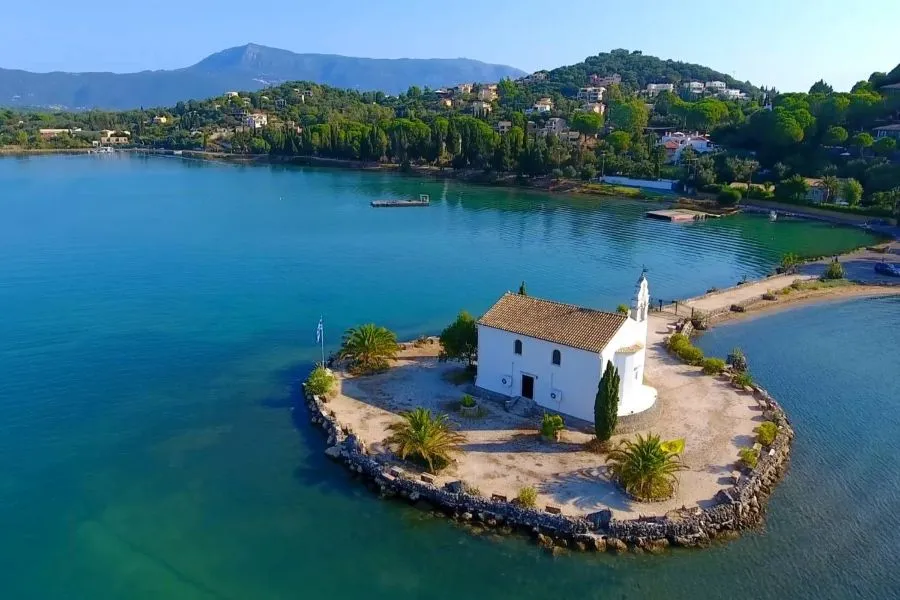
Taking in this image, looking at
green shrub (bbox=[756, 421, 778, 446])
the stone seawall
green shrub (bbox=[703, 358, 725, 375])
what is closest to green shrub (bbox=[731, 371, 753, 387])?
green shrub (bbox=[703, 358, 725, 375])

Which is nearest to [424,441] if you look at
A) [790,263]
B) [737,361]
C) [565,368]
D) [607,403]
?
[565,368]

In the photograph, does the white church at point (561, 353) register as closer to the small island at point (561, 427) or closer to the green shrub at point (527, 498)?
the small island at point (561, 427)

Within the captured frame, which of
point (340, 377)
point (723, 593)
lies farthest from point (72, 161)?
point (723, 593)

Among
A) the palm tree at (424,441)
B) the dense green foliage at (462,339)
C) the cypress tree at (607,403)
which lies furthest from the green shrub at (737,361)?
the palm tree at (424,441)

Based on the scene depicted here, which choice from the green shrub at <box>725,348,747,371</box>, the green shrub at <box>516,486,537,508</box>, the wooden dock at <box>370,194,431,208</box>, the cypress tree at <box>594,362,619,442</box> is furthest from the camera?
the wooden dock at <box>370,194,431,208</box>

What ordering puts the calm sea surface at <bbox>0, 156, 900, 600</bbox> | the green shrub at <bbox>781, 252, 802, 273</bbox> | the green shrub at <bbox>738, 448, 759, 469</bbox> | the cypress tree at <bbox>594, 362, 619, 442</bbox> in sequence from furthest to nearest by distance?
the green shrub at <bbox>781, 252, 802, 273</bbox> < the cypress tree at <bbox>594, 362, 619, 442</bbox> < the green shrub at <bbox>738, 448, 759, 469</bbox> < the calm sea surface at <bbox>0, 156, 900, 600</bbox>

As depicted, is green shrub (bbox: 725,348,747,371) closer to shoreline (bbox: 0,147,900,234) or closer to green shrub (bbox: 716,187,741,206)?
shoreline (bbox: 0,147,900,234)
